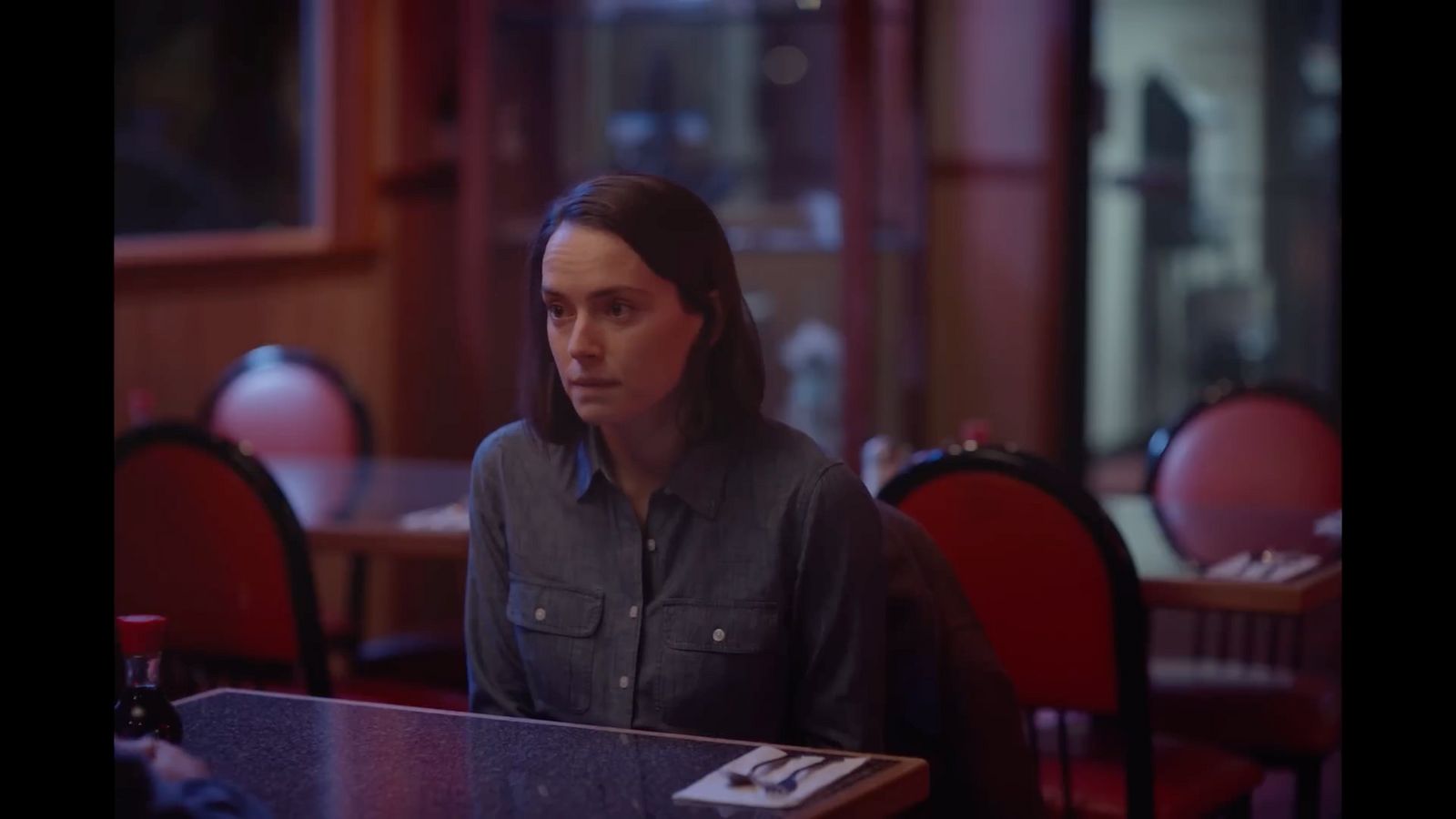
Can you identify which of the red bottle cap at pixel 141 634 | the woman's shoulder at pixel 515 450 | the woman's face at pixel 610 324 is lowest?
the red bottle cap at pixel 141 634

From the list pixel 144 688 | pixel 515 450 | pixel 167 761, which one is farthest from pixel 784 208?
pixel 167 761

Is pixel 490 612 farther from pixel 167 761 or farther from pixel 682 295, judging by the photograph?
pixel 167 761

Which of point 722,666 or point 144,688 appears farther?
point 722,666

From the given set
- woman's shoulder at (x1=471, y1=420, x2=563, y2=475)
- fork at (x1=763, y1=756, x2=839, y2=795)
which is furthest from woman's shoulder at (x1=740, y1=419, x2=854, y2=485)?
fork at (x1=763, y1=756, x2=839, y2=795)

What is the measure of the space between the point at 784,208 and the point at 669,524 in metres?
3.00

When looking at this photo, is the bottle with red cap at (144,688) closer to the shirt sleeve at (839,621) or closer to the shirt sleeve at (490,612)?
the shirt sleeve at (490,612)

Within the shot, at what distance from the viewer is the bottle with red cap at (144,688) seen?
5.24 ft

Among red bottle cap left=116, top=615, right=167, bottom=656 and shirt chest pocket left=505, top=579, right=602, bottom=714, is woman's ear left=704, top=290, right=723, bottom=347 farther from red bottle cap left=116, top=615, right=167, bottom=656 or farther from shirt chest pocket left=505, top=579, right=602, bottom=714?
red bottle cap left=116, top=615, right=167, bottom=656

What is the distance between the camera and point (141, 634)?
160 centimetres

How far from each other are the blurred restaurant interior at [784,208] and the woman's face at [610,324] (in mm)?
2038

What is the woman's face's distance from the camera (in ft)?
5.73

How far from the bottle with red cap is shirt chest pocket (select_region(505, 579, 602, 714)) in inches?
14.0

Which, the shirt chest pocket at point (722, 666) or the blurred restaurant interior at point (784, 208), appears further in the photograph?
the blurred restaurant interior at point (784, 208)

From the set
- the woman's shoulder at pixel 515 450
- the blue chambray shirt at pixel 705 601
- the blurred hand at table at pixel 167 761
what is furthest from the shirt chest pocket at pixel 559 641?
the blurred hand at table at pixel 167 761
